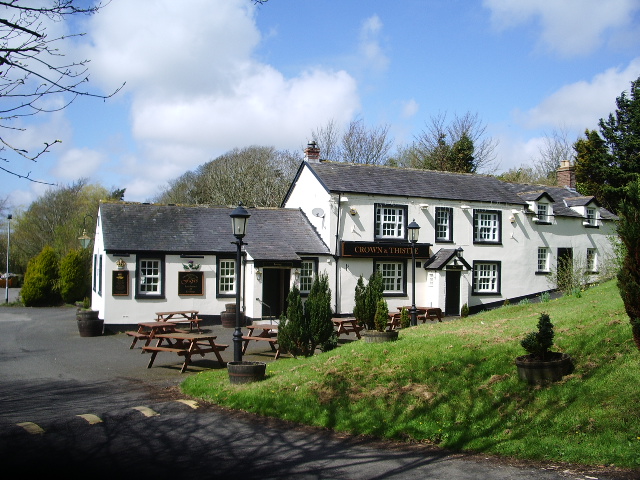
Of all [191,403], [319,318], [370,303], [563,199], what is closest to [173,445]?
[191,403]

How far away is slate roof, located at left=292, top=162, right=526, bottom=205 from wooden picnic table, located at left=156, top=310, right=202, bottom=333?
807 cm

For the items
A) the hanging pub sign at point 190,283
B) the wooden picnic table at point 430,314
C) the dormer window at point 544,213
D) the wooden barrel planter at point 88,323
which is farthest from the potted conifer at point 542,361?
the dormer window at point 544,213

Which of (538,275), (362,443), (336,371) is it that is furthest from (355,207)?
(362,443)

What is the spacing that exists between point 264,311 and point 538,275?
15.1m

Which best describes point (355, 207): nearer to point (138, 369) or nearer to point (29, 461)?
point (138, 369)

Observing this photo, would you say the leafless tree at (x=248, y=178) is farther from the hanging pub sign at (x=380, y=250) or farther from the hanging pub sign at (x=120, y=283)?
the hanging pub sign at (x=120, y=283)

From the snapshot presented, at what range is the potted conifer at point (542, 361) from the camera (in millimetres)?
9836

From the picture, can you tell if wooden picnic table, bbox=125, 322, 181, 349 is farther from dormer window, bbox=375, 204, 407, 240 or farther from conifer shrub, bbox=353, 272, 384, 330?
dormer window, bbox=375, 204, 407, 240

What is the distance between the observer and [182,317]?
2461 cm

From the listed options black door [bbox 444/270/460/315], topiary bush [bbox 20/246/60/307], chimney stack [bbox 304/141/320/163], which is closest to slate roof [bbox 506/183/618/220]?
black door [bbox 444/270/460/315]

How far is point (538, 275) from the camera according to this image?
31422mm

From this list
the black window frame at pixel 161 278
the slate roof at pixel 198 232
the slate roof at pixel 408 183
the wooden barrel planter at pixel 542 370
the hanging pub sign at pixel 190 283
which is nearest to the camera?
the wooden barrel planter at pixel 542 370

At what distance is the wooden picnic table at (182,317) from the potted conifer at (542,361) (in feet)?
46.5

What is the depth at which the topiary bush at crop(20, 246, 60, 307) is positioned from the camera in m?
35.8
